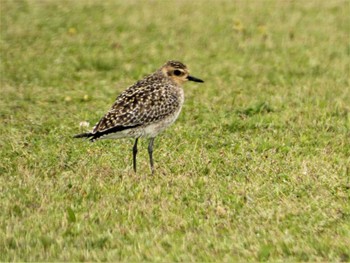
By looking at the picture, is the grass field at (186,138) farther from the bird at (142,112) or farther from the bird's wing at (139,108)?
the bird's wing at (139,108)

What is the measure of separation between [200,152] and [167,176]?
126 centimetres

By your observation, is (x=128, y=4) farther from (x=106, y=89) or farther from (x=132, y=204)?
(x=132, y=204)

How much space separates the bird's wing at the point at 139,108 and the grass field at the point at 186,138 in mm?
590

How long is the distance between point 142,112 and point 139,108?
0.06 m

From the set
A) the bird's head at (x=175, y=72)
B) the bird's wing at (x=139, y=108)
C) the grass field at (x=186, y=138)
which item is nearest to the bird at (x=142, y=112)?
the bird's wing at (x=139, y=108)

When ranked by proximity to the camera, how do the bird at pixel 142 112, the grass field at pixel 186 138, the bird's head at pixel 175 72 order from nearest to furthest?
1. the grass field at pixel 186 138
2. the bird at pixel 142 112
3. the bird's head at pixel 175 72

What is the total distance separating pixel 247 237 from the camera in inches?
311

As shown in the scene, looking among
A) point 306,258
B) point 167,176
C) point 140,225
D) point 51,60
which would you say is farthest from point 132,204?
point 51,60

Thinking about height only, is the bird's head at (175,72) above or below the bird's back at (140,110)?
above

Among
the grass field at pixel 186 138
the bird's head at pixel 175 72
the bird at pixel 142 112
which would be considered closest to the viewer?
the grass field at pixel 186 138

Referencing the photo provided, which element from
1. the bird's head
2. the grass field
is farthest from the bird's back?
the grass field

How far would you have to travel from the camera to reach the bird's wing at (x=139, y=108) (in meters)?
9.69

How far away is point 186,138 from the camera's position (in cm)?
1170

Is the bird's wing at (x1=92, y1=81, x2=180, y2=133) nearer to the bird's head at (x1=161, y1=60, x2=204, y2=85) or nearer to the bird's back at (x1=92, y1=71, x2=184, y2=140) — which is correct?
the bird's back at (x1=92, y1=71, x2=184, y2=140)
